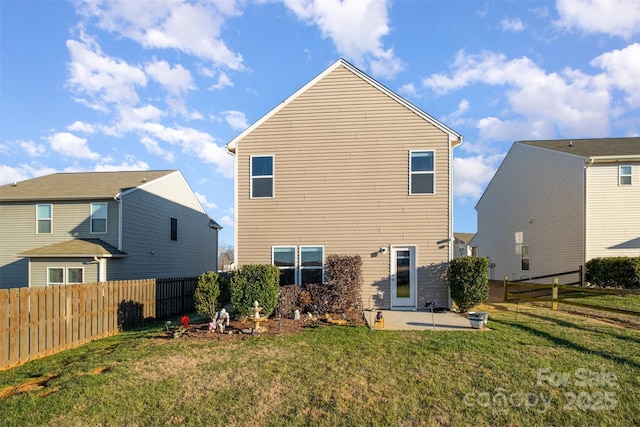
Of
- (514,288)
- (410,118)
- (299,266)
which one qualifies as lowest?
(514,288)

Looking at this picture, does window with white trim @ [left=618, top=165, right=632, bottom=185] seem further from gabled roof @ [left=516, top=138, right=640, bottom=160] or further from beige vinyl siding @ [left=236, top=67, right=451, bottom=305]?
beige vinyl siding @ [left=236, top=67, right=451, bottom=305]

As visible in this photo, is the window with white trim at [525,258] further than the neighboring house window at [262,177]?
Yes

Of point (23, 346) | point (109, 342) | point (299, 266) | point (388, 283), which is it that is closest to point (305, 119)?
point (299, 266)

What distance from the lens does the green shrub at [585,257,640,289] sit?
12.9m

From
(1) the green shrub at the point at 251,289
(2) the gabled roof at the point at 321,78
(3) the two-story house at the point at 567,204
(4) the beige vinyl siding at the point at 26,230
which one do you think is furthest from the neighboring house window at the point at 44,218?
(3) the two-story house at the point at 567,204

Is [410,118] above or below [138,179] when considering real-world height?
above

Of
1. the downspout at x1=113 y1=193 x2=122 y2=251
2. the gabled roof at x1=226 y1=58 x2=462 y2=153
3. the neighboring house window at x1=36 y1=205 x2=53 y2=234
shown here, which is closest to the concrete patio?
the gabled roof at x1=226 y1=58 x2=462 y2=153

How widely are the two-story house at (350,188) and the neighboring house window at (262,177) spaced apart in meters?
0.03

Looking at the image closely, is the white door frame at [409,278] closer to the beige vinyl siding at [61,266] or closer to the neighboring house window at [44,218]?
the beige vinyl siding at [61,266]

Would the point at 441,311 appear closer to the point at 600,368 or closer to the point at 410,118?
the point at 600,368

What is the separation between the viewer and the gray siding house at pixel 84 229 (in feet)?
50.8

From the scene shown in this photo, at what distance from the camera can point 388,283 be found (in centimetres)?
1162

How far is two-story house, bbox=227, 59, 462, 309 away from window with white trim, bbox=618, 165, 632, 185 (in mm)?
8678

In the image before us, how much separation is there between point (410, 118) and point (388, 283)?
214 inches
